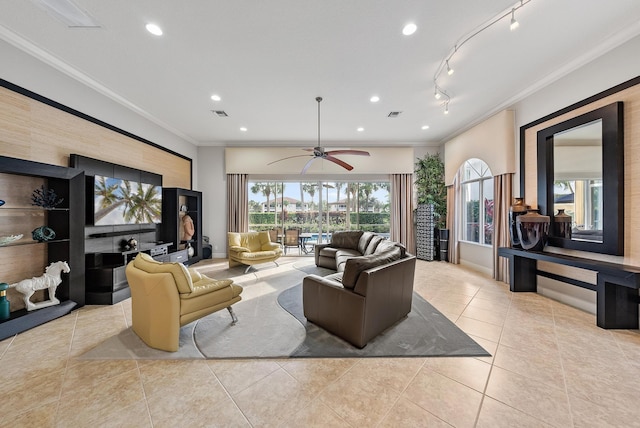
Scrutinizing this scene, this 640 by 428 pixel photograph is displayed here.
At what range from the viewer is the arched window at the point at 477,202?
5.04 m

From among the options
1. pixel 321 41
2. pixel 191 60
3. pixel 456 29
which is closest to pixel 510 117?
pixel 456 29

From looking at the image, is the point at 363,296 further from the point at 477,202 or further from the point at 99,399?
the point at 477,202

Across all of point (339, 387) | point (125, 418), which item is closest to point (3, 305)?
point (125, 418)

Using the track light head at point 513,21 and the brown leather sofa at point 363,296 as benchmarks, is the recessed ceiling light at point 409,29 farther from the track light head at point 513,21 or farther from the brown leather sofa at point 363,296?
the brown leather sofa at point 363,296

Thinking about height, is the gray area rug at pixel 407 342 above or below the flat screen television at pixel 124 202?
below

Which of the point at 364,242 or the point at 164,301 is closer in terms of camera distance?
the point at 164,301

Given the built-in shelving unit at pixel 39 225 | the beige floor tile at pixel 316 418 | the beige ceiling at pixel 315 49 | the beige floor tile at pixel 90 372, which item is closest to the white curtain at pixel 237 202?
the beige ceiling at pixel 315 49

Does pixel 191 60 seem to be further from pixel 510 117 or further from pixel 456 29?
pixel 510 117

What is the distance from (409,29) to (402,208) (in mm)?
4675

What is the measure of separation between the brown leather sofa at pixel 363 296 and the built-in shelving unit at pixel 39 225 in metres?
3.16

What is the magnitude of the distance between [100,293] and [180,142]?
3.82 m

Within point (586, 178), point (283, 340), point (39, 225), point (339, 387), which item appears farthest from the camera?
point (586, 178)

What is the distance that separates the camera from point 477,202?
537 centimetres

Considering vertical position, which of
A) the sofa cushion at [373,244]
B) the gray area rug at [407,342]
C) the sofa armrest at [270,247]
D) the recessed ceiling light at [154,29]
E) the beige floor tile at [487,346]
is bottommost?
the beige floor tile at [487,346]
